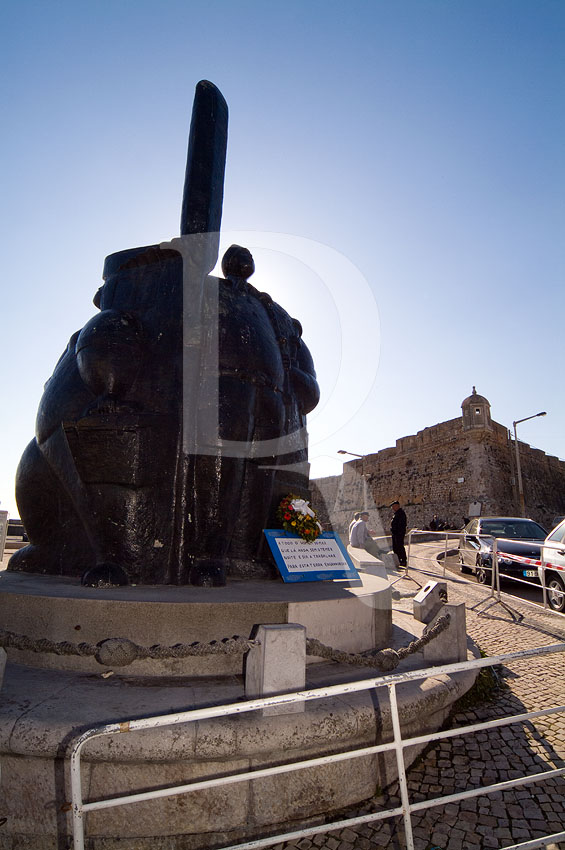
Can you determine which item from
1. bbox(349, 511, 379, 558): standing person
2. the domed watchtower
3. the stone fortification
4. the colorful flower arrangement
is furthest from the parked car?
the domed watchtower

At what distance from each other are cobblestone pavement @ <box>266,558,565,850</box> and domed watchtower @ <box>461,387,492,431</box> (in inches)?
1134

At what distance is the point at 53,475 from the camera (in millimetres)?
4477

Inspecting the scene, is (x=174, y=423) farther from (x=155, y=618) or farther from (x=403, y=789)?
(x=403, y=789)

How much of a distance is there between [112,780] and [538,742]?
2550 millimetres

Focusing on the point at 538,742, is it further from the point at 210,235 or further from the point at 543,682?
the point at 210,235

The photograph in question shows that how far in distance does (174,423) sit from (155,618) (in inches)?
64.7

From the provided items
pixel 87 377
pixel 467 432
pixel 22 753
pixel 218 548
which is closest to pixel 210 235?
pixel 87 377

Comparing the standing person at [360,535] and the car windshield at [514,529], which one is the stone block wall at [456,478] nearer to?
the car windshield at [514,529]

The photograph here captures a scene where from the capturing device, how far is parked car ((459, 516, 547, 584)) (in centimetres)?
970

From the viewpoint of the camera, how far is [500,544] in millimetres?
9867

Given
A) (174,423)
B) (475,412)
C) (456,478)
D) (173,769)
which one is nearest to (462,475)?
(456,478)

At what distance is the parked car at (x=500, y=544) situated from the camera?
970cm

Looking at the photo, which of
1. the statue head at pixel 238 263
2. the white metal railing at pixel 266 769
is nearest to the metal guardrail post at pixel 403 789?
the white metal railing at pixel 266 769

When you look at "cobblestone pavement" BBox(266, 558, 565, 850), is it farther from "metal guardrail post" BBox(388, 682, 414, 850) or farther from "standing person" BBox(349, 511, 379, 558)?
"standing person" BBox(349, 511, 379, 558)
